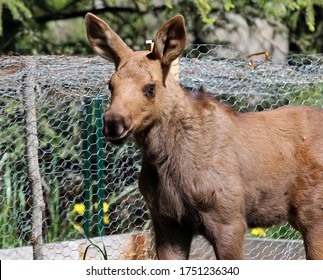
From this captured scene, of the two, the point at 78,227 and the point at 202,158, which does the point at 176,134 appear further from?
the point at 78,227

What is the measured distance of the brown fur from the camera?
15.3 feet

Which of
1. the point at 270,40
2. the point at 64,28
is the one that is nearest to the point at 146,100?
the point at 64,28

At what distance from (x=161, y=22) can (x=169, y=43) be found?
4766 mm

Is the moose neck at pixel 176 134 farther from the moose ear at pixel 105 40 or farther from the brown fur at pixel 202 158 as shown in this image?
the moose ear at pixel 105 40

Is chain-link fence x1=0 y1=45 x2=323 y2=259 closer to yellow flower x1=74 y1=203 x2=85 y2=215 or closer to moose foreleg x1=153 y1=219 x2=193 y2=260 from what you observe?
yellow flower x1=74 y1=203 x2=85 y2=215

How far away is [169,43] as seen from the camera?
476 cm

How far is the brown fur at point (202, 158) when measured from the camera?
466 centimetres

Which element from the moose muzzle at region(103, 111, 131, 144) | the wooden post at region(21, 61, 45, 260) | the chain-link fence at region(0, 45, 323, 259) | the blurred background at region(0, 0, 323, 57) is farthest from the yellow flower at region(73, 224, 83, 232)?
the moose muzzle at region(103, 111, 131, 144)

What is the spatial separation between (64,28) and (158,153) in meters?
4.65

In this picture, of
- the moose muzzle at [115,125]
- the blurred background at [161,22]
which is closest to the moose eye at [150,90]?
the moose muzzle at [115,125]

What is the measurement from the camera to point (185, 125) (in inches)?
191

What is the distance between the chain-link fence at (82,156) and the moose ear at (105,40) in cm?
85

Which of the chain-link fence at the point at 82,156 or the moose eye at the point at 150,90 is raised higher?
the moose eye at the point at 150,90
